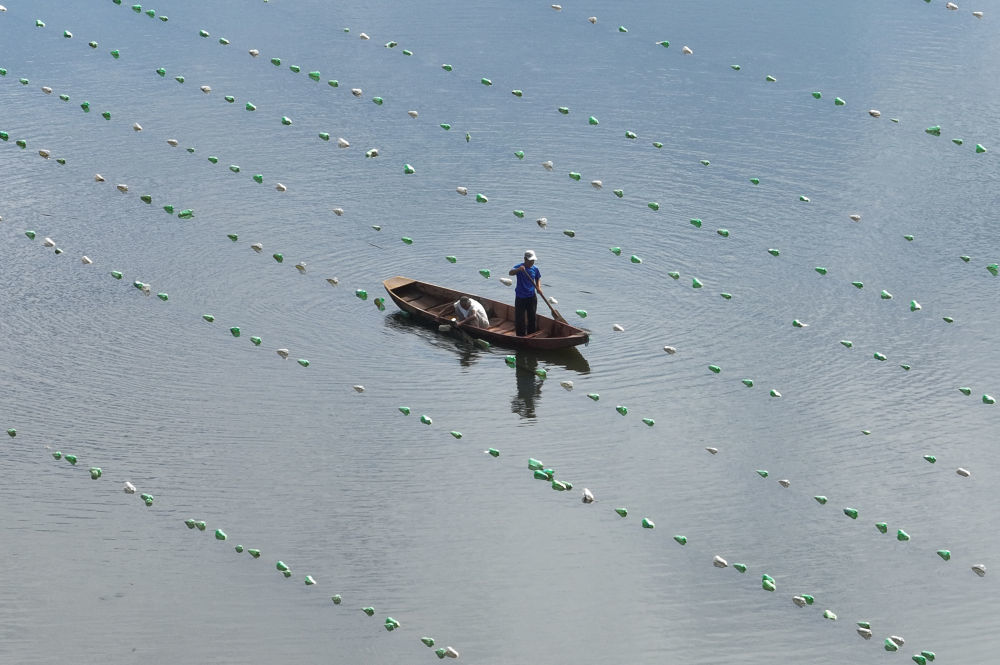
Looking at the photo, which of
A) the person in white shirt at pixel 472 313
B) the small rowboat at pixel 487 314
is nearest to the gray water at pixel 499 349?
the small rowboat at pixel 487 314

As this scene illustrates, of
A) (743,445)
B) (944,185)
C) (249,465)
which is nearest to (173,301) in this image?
(249,465)

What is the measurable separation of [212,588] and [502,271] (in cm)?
1098

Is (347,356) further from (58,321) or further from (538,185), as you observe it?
(538,185)

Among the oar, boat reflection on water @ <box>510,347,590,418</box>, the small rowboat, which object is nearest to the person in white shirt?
the small rowboat

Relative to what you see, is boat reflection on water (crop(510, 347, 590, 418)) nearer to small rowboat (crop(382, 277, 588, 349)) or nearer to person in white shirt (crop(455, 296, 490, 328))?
small rowboat (crop(382, 277, 588, 349))

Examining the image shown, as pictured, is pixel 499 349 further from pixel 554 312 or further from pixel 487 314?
pixel 554 312

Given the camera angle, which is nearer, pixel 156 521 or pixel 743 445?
pixel 156 521

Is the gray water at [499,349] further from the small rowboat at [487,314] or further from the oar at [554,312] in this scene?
the oar at [554,312]

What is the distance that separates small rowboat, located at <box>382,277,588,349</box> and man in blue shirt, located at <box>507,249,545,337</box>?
5.8 inches

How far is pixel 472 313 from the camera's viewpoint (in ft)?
91.7

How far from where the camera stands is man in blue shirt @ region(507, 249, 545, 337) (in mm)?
27219

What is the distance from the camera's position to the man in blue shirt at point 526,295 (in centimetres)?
2722

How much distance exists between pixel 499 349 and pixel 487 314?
1.02 metres

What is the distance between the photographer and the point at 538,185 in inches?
1334
